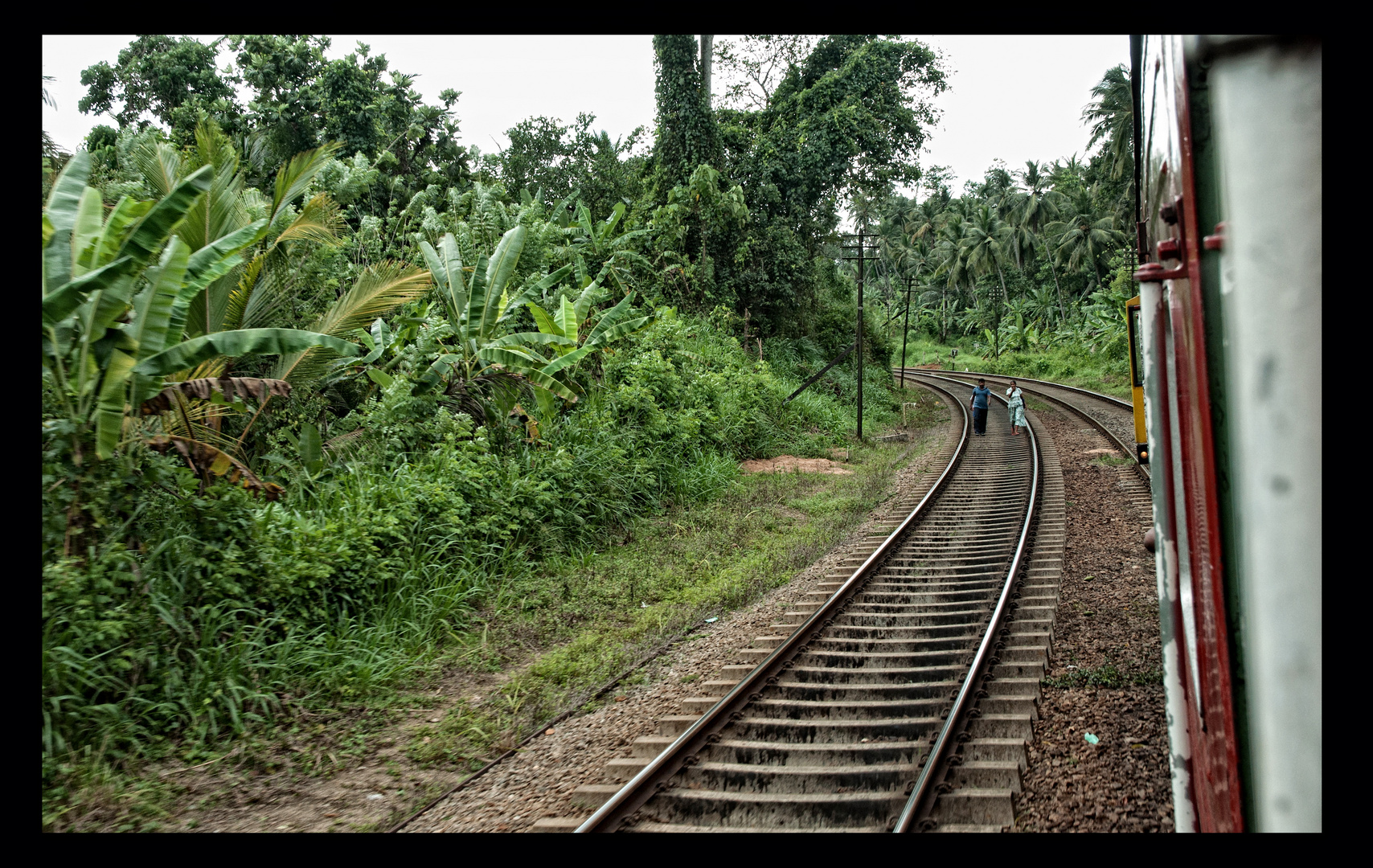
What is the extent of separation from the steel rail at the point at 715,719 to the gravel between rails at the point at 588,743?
11.6 inches

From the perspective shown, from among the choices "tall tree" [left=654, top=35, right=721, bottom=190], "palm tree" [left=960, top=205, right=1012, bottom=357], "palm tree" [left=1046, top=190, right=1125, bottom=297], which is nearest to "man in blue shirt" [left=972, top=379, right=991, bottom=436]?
"tall tree" [left=654, top=35, right=721, bottom=190]

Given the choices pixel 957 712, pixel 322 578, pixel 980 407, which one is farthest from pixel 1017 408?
pixel 322 578

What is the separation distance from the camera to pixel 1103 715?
5684 millimetres

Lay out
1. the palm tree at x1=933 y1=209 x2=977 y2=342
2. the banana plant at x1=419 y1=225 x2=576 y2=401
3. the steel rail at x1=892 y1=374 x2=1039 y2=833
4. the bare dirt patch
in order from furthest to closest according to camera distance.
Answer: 1. the palm tree at x1=933 y1=209 x2=977 y2=342
2. the bare dirt patch
3. the banana plant at x1=419 y1=225 x2=576 y2=401
4. the steel rail at x1=892 y1=374 x2=1039 y2=833

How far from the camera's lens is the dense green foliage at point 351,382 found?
19.2ft

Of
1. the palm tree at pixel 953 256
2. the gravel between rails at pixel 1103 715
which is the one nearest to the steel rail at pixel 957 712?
the gravel between rails at pixel 1103 715

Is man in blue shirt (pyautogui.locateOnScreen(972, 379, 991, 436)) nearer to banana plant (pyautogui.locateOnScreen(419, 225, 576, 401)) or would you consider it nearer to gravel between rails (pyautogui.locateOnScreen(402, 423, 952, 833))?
banana plant (pyautogui.locateOnScreen(419, 225, 576, 401))

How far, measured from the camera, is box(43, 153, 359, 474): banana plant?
573 centimetres

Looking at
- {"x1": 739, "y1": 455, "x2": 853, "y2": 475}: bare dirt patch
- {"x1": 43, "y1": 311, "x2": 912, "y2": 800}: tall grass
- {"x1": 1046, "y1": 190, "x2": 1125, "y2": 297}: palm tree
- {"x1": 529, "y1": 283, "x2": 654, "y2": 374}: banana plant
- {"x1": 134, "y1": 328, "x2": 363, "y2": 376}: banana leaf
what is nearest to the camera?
{"x1": 43, "y1": 311, "x2": 912, "y2": 800}: tall grass

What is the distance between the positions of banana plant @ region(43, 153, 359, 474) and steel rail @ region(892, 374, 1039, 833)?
5.63 metres

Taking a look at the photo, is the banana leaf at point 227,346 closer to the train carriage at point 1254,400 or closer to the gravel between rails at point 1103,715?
the gravel between rails at point 1103,715

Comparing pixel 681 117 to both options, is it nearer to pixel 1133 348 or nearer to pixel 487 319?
pixel 487 319
